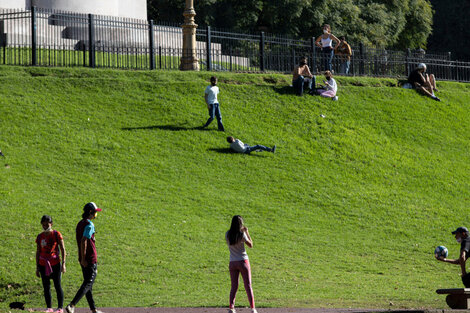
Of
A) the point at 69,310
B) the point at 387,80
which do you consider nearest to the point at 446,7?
the point at 387,80

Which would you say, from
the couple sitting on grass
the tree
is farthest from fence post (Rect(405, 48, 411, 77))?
the tree

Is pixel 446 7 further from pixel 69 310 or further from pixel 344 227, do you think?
pixel 69 310

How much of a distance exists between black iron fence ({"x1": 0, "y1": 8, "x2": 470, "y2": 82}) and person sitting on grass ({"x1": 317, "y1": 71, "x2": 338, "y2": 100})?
2.88 meters

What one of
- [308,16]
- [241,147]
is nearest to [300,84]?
[241,147]

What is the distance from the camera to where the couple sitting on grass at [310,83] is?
2791 cm

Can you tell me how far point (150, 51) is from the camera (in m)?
28.5

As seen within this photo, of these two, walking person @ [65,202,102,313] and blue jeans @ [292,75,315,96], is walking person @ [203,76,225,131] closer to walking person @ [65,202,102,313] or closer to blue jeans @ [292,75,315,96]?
blue jeans @ [292,75,315,96]

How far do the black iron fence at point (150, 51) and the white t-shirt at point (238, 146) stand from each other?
20.8 ft

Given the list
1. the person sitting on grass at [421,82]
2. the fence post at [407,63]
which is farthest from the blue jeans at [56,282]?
the fence post at [407,63]

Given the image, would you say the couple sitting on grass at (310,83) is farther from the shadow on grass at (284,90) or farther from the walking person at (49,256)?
the walking person at (49,256)

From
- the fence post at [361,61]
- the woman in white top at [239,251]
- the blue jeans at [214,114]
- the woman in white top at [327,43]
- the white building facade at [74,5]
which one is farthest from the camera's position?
the white building facade at [74,5]

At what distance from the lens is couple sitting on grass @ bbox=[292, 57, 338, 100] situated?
27.9 meters

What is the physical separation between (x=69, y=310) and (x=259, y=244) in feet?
21.8

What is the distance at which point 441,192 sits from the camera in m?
23.6
